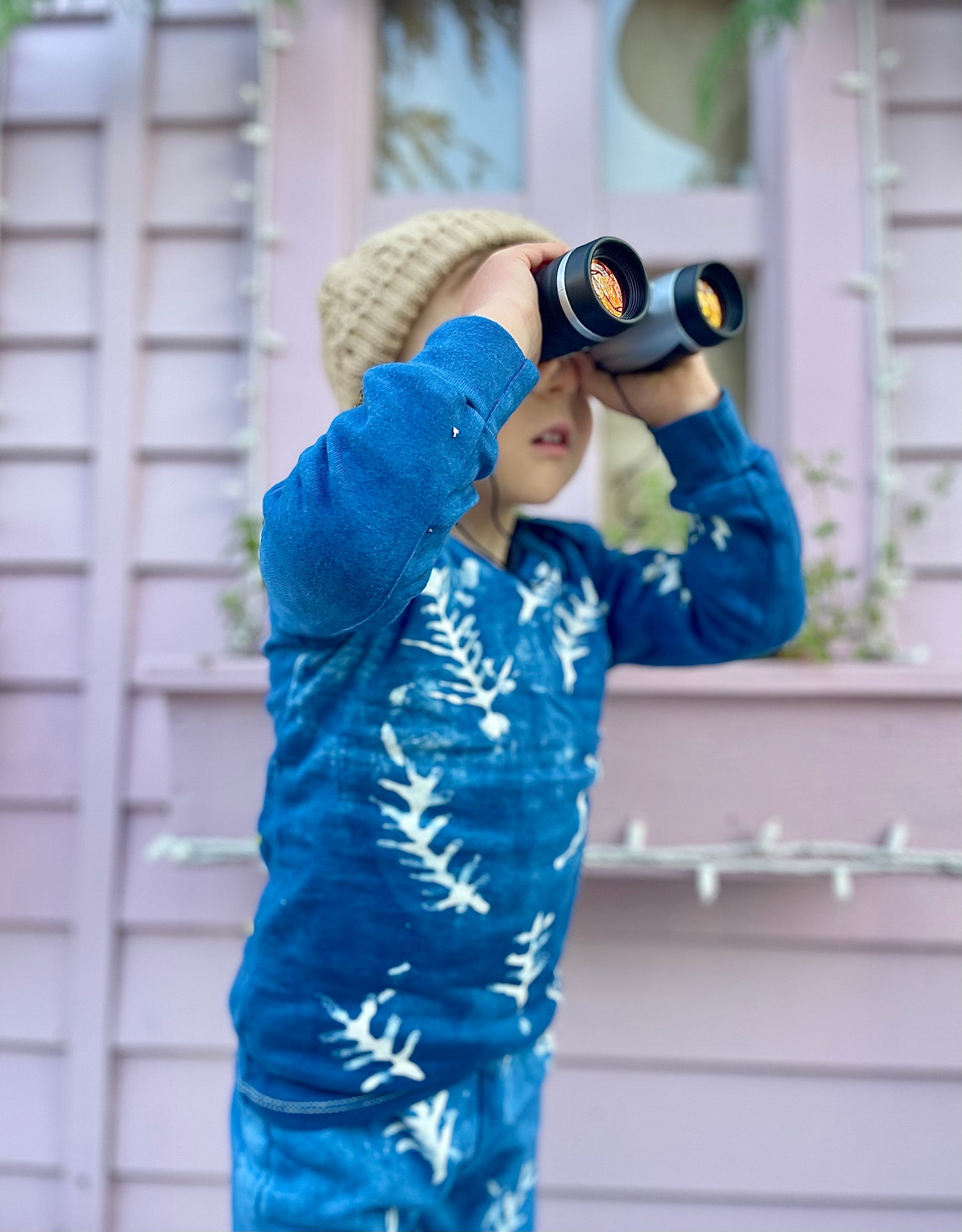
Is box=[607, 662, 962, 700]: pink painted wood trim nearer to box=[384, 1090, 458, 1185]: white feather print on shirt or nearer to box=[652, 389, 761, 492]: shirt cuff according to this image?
box=[652, 389, 761, 492]: shirt cuff

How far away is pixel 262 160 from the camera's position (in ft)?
4.24

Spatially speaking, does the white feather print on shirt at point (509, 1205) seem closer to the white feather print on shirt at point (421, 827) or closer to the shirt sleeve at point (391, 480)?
the white feather print on shirt at point (421, 827)

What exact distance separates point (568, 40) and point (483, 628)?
1.00 meters

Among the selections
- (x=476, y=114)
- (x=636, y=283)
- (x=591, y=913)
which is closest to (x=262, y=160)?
(x=476, y=114)

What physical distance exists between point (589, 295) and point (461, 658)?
11.2 inches

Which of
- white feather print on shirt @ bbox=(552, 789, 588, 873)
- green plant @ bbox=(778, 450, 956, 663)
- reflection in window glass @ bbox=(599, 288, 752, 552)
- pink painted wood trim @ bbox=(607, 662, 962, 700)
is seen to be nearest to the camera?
white feather print on shirt @ bbox=(552, 789, 588, 873)

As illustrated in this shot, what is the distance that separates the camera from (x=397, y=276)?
77 cm

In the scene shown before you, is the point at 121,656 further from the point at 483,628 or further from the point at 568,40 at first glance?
the point at 568,40

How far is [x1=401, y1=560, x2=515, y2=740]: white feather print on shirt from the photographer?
737mm

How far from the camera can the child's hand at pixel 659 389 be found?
0.84 metres

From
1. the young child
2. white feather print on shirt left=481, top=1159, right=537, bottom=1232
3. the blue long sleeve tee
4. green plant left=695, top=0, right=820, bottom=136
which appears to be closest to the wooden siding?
green plant left=695, top=0, right=820, bottom=136

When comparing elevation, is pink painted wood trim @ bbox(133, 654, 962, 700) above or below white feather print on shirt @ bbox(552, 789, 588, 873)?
above

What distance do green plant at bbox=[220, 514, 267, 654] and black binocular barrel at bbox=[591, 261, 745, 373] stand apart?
0.59m

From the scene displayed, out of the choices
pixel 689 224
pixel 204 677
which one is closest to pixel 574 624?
pixel 204 677
